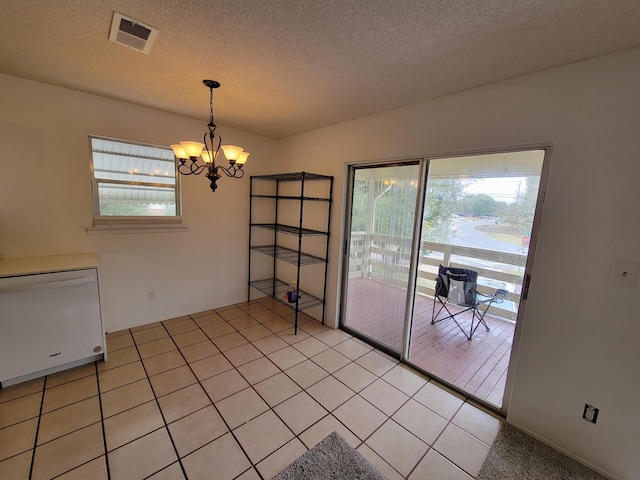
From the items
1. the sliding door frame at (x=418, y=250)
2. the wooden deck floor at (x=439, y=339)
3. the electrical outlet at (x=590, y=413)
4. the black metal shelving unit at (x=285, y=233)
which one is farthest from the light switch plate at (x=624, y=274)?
the black metal shelving unit at (x=285, y=233)

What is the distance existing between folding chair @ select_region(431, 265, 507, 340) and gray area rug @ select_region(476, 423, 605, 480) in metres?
1.05

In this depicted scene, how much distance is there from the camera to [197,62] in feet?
5.80

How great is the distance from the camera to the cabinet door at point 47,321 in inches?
75.8

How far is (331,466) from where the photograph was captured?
60.4 inches

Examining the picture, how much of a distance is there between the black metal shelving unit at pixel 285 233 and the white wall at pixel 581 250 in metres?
1.78

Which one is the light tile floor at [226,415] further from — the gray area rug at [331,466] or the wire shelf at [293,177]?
the wire shelf at [293,177]

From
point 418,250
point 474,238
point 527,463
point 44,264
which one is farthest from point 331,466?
point 44,264

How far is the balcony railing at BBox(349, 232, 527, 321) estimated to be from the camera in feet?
7.10

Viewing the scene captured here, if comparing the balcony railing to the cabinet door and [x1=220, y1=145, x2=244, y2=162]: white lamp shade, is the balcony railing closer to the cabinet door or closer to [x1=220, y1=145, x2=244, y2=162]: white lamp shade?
[x1=220, y1=145, x2=244, y2=162]: white lamp shade

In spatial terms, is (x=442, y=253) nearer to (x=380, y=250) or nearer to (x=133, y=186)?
(x=380, y=250)

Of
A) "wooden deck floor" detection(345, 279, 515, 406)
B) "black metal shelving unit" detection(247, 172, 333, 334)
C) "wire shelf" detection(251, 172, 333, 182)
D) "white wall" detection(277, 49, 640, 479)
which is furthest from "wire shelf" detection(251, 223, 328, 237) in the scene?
"white wall" detection(277, 49, 640, 479)

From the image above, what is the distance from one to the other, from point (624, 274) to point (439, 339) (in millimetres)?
1738

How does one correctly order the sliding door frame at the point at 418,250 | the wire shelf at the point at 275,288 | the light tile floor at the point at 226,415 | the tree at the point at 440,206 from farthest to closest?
the wire shelf at the point at 275,288, the tree at the point at 440,206, the sliding door frame at the point at 418,250, the light tile floor at the point at 226,415

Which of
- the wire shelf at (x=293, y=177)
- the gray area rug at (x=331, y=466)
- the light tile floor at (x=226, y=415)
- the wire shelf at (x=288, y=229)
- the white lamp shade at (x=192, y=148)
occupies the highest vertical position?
the white lamp shade at (x=192, y=148)
